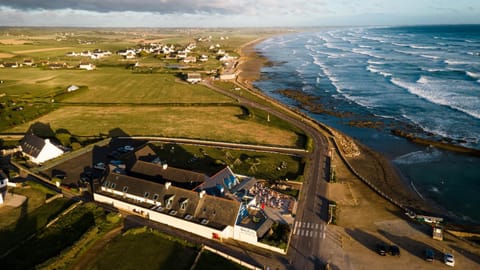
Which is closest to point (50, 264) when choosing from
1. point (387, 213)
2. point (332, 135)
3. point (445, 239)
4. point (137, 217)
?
point (137, 217)

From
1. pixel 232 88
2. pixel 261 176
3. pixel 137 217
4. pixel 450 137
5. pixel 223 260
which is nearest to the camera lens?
pixel 223 260

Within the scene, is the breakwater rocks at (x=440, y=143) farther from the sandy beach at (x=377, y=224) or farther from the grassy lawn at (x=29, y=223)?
the grassy lawn at (x=29, y=223)

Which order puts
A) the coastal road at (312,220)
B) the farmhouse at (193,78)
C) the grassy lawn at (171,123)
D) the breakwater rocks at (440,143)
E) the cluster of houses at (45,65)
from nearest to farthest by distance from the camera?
the coastal road at (312,220), the breakwater rocks at (440,143), the grassy lawn at (171,123), the farmhouse at (193,78), the cluster of houses at (45,65)

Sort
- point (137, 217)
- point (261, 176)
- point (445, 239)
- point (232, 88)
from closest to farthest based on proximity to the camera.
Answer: point (445, 239) < point (137, 217) < point (261, 176) < point (232, 88)

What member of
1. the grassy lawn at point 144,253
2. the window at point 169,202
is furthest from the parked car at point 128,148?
the grassy lawn at point 144,253

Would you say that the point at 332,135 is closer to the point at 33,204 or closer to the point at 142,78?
the point at 33,204

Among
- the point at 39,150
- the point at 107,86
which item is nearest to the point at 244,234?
the point at 39,150
